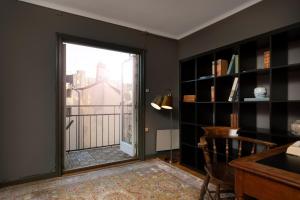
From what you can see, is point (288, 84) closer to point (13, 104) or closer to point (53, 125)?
point (53, 125)

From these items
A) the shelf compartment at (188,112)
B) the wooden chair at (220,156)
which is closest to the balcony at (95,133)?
the shelf compartment at (188,112)

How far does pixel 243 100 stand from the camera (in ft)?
7.66

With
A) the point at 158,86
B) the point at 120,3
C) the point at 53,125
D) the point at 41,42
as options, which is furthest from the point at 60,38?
the point at 158,86

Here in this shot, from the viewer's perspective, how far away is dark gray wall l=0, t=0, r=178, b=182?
2348 millimetres

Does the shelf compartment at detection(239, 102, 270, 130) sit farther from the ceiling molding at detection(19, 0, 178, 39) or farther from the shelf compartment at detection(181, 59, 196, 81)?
the ceiling molding at detection(19, 0, 178, 39)

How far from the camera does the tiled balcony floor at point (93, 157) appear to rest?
125 inches

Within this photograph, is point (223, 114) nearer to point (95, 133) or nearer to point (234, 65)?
point (234, 65)

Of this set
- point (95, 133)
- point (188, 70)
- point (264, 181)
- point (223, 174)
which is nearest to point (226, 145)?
point (223, 174)

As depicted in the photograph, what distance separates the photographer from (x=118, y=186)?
2365 mm

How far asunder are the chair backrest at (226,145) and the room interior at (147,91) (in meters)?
0.01

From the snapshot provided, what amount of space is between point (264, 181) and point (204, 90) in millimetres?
2218

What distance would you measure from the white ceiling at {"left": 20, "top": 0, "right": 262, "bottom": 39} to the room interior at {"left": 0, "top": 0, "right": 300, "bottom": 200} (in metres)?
0.02

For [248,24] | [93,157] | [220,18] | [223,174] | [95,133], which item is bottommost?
[93,157]

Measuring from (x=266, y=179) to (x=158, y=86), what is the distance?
9.10ft
